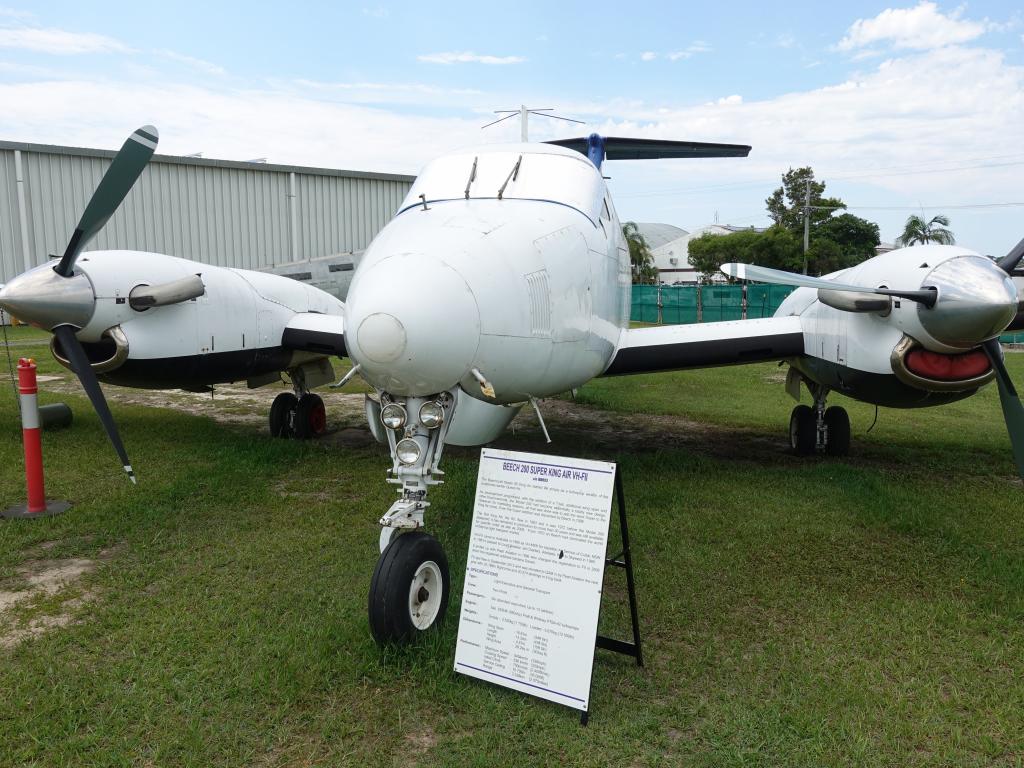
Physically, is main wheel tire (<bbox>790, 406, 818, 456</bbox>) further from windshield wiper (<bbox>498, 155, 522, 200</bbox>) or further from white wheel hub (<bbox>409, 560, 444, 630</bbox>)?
white wheel hub (<bbox>409, 560, 444, 630</bbox>)

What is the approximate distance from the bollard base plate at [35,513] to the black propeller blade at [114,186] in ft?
6.53

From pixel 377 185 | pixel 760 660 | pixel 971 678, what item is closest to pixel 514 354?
pixel 760 660

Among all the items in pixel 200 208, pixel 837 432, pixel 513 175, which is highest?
pixel 200 208

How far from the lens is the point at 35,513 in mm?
6121

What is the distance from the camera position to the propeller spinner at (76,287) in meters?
6.29

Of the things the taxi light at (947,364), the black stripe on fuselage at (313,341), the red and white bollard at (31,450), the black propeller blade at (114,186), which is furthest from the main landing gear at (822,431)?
the red and white bollard at (31,450)

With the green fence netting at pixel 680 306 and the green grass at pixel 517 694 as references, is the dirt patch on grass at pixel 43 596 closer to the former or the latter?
the green grass at pixel 517 694

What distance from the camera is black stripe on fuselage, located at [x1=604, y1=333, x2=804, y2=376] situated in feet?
23.2

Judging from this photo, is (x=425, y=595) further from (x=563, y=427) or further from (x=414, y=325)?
(x=563, y=427)

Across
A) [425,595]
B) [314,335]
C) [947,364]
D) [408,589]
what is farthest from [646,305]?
[408,589]

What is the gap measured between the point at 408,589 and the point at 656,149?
8647 mm

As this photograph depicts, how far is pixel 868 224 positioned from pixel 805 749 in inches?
2132

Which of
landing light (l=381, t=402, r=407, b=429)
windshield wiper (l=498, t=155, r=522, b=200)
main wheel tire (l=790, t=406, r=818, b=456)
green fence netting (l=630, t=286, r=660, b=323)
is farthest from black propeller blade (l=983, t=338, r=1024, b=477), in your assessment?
green fence netting (l=630, t=286, r=660, b=323)

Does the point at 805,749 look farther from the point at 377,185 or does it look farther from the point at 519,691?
the point at 377,185
